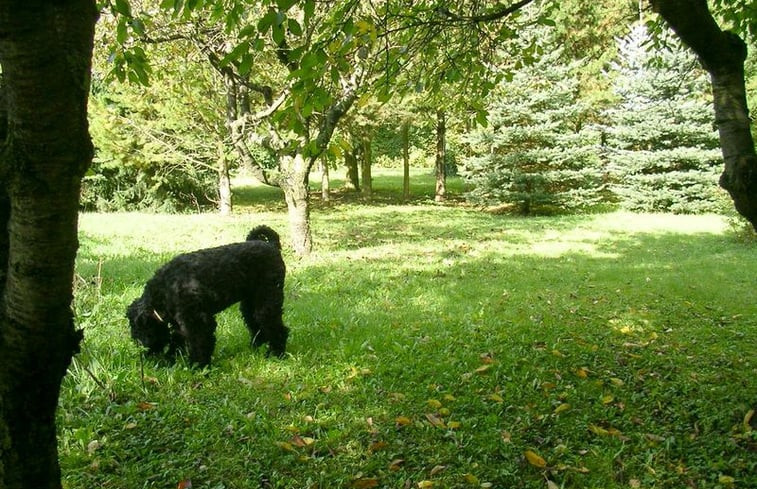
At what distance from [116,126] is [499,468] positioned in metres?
18.6

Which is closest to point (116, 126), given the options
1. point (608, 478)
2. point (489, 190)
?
point (489, 190)

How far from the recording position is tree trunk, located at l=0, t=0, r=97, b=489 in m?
1.39

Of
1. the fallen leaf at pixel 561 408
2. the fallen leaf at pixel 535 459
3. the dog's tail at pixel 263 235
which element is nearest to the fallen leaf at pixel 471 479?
the fallen leaf at pixel 535 459

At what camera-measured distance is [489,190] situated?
21766 mm

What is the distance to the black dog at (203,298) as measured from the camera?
4688 mm

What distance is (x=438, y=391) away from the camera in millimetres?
4520

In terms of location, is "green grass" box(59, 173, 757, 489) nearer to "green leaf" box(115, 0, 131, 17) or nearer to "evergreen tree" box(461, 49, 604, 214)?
"green leaf" box(115, 0, 131, 17)

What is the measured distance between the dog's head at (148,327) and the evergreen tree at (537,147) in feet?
58.2

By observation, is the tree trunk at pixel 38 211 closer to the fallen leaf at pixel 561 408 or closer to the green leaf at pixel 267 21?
the green leaf at pixel 267 21

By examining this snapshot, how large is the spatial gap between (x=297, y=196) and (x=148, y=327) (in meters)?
6.62

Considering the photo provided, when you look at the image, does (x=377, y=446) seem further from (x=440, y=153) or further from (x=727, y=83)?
(x=440, y=153)

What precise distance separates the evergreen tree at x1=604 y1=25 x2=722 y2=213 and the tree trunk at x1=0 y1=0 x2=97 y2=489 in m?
22.7

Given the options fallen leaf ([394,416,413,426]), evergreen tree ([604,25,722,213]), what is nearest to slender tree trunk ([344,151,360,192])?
evergreen tree ([604,25,722,213])

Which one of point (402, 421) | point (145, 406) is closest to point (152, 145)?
point (145, 406)
